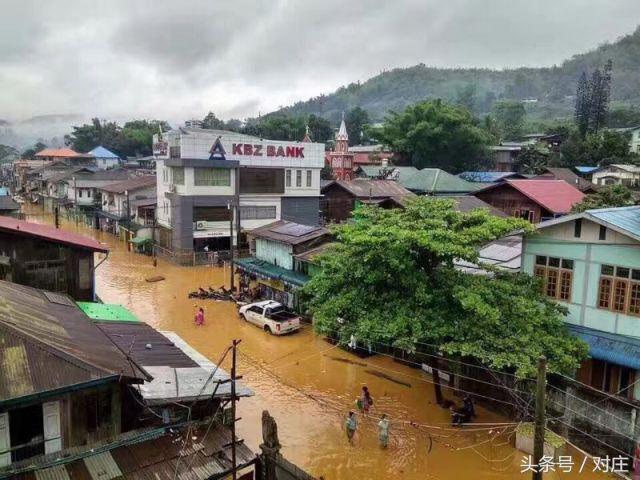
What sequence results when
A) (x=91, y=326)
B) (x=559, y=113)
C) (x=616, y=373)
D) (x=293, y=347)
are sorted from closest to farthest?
(x=91, y=326), (x=616, y=373), (x=293, y=347), (x=559, y=113)

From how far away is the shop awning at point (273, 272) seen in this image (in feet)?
97.1

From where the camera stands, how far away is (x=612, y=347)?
637 inches

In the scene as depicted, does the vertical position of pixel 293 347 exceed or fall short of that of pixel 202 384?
it falls short

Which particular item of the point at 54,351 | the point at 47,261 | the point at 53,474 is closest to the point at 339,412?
the point at 53,474

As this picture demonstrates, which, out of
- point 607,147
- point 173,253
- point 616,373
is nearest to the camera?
point 616,373

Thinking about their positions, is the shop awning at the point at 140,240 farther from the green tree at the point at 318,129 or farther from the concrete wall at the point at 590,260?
the green tree at the point at 318,129

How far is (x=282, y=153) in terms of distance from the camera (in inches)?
1911

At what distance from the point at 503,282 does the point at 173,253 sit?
111 feet

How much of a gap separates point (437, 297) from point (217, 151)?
31.9 metres

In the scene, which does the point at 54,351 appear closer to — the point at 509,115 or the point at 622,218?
the point at 622,218


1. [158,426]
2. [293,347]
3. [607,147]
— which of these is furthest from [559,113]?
[158,426]

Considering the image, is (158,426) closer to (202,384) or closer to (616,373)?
(202,384)

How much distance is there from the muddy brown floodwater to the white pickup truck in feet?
1.45

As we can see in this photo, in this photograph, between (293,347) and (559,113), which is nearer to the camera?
(293,347)
